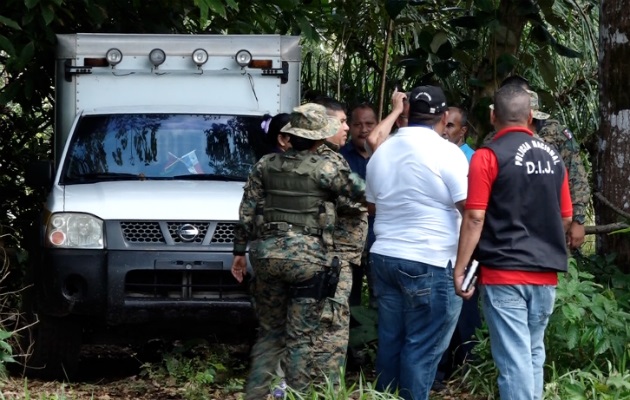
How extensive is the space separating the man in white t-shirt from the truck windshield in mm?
2463

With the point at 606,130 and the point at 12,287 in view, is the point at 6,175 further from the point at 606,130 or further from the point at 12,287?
the point at 606,130

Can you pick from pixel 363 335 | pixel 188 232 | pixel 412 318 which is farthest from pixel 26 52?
pixel 412 318

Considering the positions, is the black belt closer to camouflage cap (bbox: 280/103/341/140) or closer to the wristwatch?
camouflage cap (bbox: 280/103/341/140)

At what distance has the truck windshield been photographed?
856 cm

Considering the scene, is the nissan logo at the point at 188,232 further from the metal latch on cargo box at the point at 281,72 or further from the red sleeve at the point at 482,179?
the red sleeve at the point at 482,179

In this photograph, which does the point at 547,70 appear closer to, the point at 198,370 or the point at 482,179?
the point at 198,370

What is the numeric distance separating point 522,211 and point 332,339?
5.16 feet

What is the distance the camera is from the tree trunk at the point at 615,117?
8.31m

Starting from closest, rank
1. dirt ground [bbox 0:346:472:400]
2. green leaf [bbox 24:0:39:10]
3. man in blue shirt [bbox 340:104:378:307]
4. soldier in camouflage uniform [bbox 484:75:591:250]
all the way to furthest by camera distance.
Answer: dirt ground [bbox 0:346:472:400]
soldier in camouflage uniform [bbox 484:75:591:250]
man in blue shirt [bbox 340:104:378:307]
green leaf [bbox 24:0:39:10]

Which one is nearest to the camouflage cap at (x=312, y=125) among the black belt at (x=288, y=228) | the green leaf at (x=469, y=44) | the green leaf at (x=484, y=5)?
Answer: the black belt at (x=288, y=228)

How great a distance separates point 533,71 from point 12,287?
571 cm

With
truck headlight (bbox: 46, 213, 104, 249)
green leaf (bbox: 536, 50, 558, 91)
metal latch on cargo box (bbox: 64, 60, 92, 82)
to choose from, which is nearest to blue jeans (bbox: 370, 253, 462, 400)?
truck headlight (bbox: 46, 213, 104, 249)

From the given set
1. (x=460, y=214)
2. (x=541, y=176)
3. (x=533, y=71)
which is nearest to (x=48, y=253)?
(x=460, y=214)

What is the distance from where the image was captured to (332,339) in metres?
6.79
